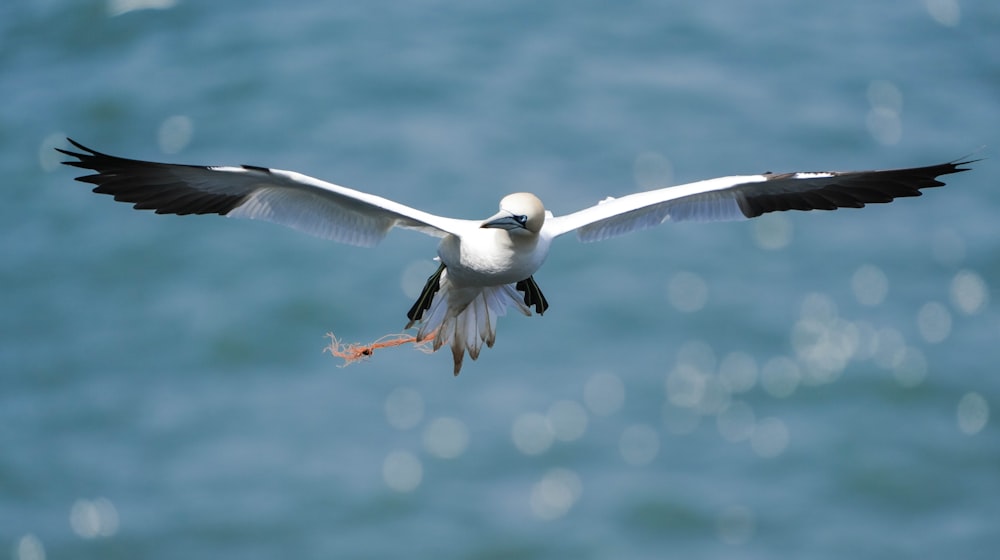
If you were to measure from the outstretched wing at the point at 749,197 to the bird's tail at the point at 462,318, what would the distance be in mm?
830

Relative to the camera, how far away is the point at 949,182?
27609 mm

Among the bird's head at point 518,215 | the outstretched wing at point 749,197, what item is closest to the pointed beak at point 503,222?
the bird's head at point 518,215

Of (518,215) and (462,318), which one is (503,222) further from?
(462,318)

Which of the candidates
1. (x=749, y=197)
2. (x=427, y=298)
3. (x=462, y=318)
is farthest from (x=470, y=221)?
(x=749, y=197)

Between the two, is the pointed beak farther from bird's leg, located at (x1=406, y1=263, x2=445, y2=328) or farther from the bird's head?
bird's leg, located at (x1=406, y1=263, x2=445, y2=328)

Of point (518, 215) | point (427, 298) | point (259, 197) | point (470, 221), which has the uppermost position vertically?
point (259, 197)

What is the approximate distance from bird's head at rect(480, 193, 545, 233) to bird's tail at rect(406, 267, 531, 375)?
134 cm

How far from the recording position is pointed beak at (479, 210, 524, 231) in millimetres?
8875

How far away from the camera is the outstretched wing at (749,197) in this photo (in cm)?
983

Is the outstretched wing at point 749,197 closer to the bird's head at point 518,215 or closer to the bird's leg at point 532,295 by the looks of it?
the bird's leg at point 532,295

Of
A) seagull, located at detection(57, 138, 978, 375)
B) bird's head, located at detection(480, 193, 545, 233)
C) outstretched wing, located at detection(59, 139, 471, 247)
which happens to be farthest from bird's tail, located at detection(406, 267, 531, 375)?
bird's head, located at detection(480, 193, 545, 233)

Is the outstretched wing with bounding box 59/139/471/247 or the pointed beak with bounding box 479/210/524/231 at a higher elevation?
the outstretched wing with bounding box 59/139/471/247

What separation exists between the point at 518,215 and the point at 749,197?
93.1 inches

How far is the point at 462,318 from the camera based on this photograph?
10391 millimetres
